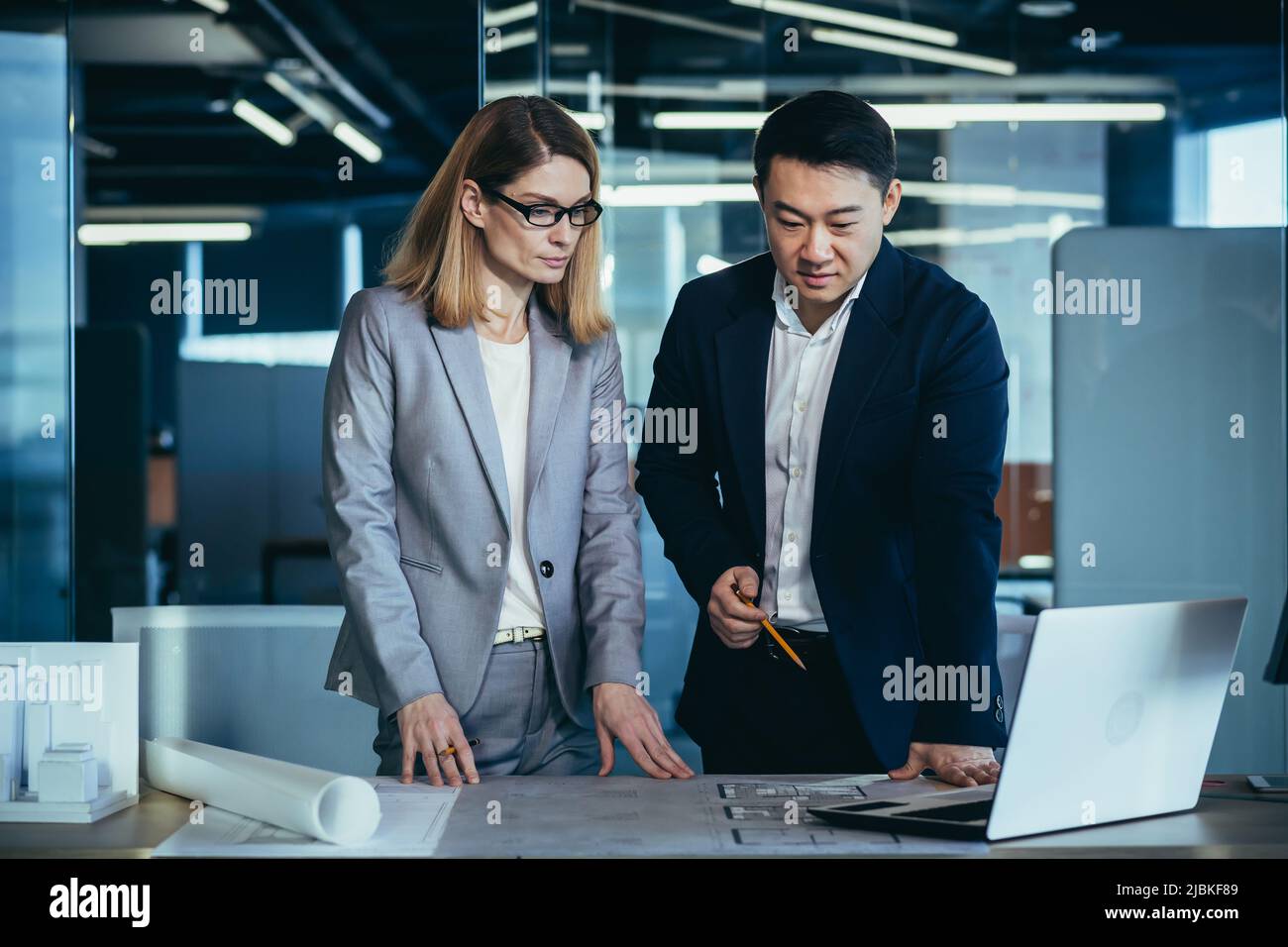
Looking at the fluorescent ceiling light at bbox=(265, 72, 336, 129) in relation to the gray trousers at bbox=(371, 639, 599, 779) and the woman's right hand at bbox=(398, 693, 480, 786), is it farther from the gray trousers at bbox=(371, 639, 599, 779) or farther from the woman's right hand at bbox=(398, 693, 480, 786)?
the woman's right hand at bbox=(398, 693, 480, 786)

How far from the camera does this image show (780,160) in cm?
209

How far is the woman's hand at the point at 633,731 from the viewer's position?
196 centimetres

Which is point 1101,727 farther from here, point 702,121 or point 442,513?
point 702,121

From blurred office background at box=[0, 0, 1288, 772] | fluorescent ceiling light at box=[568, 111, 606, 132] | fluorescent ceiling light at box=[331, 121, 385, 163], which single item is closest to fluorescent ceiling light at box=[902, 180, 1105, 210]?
blurred office background at box=[0, 0, 1288, 772]

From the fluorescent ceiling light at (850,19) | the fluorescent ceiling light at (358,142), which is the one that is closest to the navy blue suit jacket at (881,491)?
the fluorescent ceiling light at (358,142)

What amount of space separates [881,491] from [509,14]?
3060 mm

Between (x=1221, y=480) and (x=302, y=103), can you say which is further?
(x=302, y=103)

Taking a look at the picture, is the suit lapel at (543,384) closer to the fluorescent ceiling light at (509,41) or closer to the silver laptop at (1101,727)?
the silver laptop at (1101,727)

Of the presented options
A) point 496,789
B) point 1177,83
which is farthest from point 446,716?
point 1177,83

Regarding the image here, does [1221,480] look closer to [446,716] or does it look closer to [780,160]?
[780,160]

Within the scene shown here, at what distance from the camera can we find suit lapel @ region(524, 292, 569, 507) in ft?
6.82

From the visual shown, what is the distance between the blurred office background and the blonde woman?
5.87 ft
